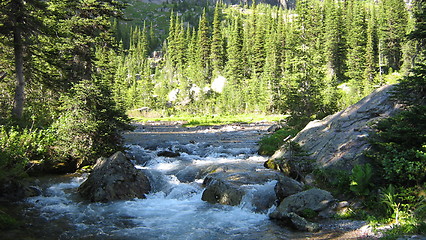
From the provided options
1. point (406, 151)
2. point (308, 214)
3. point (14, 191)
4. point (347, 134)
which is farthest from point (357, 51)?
point (14, 191)

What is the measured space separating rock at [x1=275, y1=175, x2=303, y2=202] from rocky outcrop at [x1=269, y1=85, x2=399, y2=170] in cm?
210

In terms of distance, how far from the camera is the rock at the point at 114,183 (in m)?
11.4

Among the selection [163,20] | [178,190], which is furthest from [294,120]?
[163,20]

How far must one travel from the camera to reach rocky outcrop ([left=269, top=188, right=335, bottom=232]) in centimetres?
836

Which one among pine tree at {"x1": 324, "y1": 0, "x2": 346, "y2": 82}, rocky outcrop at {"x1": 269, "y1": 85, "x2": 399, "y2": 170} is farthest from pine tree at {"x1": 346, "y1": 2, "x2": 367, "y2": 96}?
rocky outcrop at {"x1": 269, "y1": 85, "x2": 399, "y2": 170}

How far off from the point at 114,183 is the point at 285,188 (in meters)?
6.73

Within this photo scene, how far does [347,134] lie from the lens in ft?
41.4

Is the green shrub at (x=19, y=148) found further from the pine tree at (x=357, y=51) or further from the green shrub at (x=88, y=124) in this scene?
the pine tree at (x=357, y=51)

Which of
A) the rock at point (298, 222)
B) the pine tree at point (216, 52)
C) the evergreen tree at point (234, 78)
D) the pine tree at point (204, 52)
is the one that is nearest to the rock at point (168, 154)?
the rock at point (298, 222)

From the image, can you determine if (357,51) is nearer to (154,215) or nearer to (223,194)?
(223,194)

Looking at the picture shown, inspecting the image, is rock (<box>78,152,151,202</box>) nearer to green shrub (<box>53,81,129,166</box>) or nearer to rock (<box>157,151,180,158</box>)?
green shrub (<box>53,81,129,166</box>)

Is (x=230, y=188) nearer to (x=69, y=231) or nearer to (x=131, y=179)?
(x=131, y=179)

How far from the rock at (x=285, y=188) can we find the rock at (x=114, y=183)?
5617mm

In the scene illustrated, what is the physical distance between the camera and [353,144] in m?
11.6
